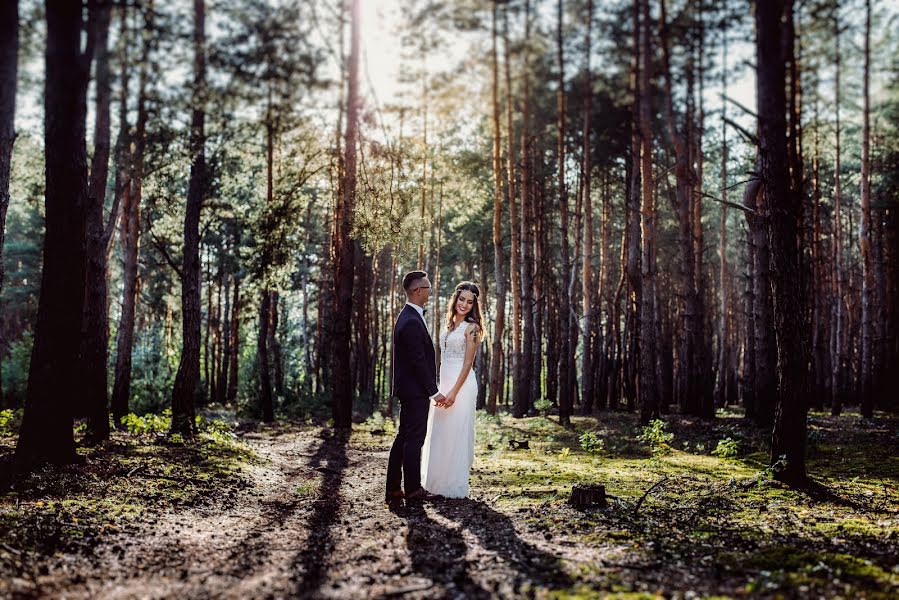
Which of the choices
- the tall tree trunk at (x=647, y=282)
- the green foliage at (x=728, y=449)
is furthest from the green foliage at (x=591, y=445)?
the tall tree trunk at (x=647, y=282)

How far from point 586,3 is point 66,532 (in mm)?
18662

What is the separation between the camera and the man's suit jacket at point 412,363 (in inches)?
263

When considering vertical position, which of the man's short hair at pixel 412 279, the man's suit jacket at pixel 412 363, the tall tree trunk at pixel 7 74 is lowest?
the man's suit jacket at pixel 412 363

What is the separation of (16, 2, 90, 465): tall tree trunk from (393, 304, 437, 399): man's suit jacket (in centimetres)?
372

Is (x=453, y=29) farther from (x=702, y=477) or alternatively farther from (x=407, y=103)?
(x=702, y=477)

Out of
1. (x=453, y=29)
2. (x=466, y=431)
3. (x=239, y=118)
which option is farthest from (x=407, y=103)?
(x=466, y=431)

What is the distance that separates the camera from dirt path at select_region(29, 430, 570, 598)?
3.87m

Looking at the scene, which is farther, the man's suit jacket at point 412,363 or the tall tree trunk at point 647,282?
the tall tree trunk at point 647,282

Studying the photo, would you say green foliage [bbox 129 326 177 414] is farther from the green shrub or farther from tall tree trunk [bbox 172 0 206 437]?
tall tree trunk [bbox 172 0 206 437]

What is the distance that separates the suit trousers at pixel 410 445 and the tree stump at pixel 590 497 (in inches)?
65.8

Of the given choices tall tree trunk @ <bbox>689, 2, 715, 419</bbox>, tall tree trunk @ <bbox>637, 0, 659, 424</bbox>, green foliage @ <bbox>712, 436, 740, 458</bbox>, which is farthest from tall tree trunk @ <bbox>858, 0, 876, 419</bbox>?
green foliage @ <bbox>712, 436, 740, 458</bbox>

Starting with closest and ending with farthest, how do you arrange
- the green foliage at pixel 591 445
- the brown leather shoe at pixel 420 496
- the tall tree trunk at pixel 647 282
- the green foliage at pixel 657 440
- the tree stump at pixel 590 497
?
1. the tree stump at pixel 590 497
2. the brown leather shoe at pixel 420 496
3. the green foliage at pixel 657 440
4. the green foliage at pixel 591 445
5. the tall tree trunk at pixel 647 282

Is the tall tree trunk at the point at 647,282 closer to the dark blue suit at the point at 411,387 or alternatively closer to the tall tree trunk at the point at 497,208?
the tall tree trunk at the point at 497,208

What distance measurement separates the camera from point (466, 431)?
23.7 feet
